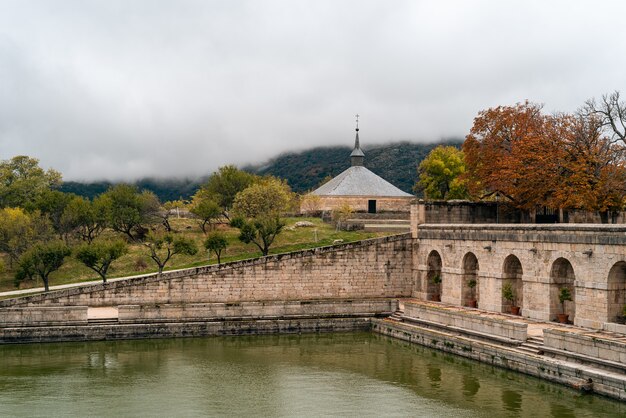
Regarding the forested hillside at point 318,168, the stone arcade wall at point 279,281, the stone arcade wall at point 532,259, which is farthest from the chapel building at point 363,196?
the forested hillside at point 318,168

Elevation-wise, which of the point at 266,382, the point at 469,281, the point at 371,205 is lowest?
the point at 266,382

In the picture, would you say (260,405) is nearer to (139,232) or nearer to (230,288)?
(230,288)

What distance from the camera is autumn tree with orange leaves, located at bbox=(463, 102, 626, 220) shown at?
37.8 meters

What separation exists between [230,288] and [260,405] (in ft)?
52.2

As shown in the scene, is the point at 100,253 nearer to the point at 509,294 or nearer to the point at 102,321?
the point at 102,321

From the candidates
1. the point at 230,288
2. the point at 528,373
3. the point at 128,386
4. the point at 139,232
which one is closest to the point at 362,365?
the point at 528,373

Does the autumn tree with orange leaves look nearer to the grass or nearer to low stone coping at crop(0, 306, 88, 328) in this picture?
the grass

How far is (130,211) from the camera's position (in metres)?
57.5

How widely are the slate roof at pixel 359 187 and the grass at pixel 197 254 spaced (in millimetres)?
8810

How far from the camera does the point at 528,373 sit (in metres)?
25.9

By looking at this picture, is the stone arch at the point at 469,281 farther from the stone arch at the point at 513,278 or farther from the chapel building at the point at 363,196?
the chapel building at the point at 363,196

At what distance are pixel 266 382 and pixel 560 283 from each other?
1261cm

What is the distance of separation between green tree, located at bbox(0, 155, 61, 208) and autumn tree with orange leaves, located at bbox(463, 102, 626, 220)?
37.9m

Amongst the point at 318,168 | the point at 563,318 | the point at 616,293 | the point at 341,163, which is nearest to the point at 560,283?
the point at 563,318
